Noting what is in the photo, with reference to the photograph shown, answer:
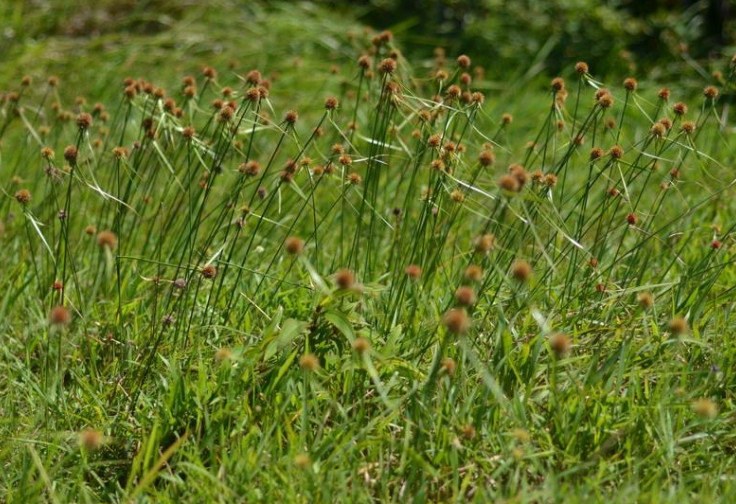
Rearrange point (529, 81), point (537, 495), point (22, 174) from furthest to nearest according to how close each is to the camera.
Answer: point (529, 81)
point (22, 174)
point (537, 495)

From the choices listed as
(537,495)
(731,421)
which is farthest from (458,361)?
(731,421)

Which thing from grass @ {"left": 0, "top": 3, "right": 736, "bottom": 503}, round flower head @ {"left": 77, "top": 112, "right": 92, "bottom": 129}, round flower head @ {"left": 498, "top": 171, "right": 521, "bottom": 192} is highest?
round flower head @ {"left": 498, "top": 171, "right": 521, "bottom": 192}

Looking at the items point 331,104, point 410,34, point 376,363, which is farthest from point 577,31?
point 376,363

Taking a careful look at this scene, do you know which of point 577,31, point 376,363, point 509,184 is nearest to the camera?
point 509,184

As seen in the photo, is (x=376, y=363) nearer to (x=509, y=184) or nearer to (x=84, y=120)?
(x=509, y=184)

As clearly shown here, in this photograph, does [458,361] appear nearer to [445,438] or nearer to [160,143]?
[445,438]

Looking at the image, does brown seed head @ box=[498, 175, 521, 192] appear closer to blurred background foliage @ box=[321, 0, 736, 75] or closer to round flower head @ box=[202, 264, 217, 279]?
round flower head @ box=[202, 264, 217, 279]

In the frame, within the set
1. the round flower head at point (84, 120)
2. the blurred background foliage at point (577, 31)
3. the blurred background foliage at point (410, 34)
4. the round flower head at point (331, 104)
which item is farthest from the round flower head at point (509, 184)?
the blurred background foliage at point (577, 31)

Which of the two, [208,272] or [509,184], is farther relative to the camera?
[208,272]

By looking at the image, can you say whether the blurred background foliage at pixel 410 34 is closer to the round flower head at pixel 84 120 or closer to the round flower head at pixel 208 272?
the round flower head at pixel 84 120

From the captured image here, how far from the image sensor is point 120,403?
217 centimetres

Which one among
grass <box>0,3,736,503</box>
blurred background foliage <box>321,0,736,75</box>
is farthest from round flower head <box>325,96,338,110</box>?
blurred background foliage <box>321,0,736,75</box>

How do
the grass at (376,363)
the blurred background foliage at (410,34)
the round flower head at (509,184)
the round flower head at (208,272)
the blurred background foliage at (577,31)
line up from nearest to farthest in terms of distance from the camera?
1. the round flower head at (509,184)
2. the grass at (376,363)
3. the round flower head at (208,272)
4. the blurred background foliage at (410,34)
5. the blurred background foliage at (577,31)

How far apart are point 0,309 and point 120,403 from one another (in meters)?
0.60
